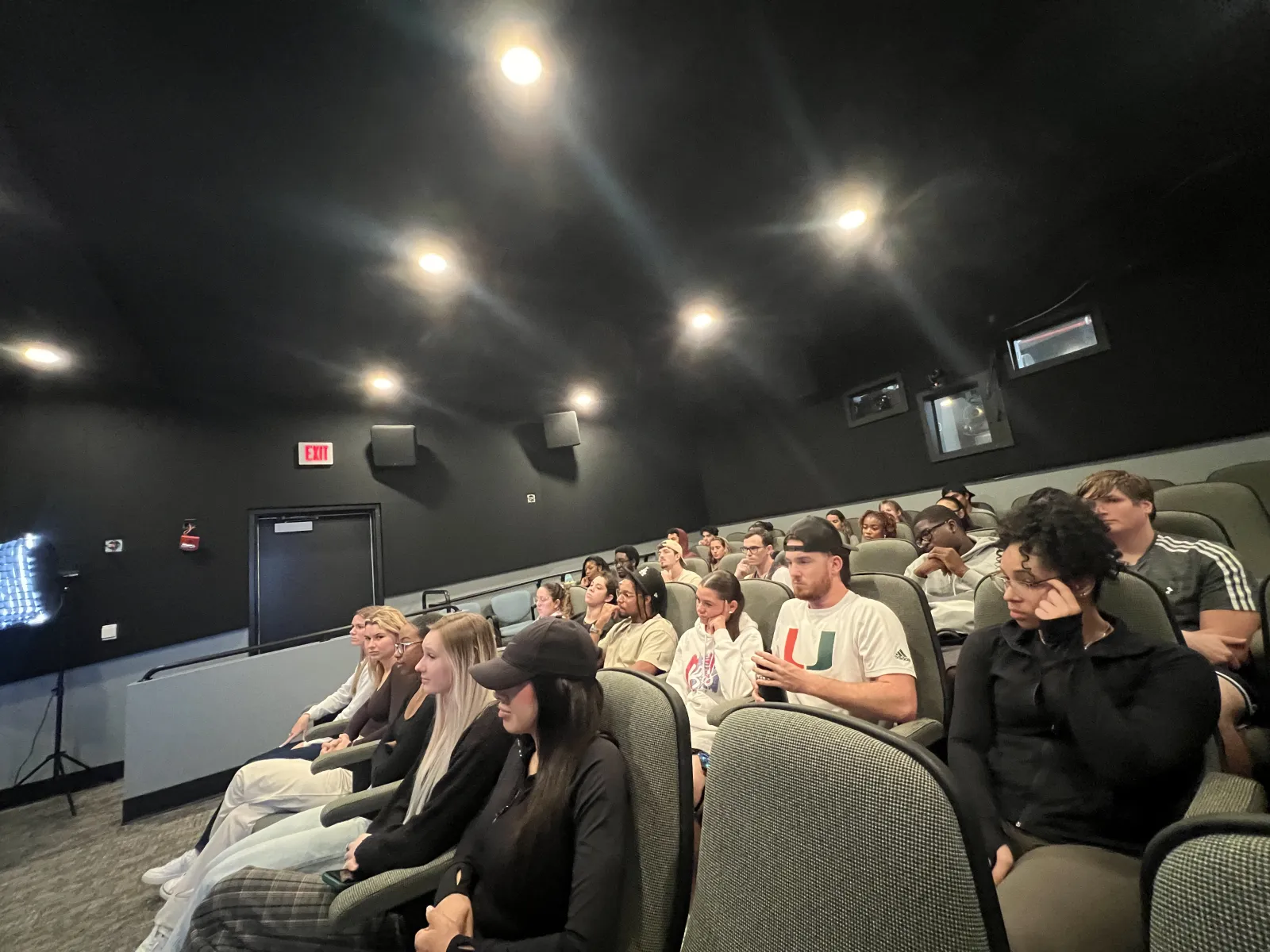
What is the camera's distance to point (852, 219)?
360 cm

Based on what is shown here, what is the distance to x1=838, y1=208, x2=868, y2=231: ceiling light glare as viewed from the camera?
11.6 feet

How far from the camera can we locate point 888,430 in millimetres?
6578

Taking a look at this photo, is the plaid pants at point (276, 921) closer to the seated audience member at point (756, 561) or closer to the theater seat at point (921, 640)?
the theater seat at point (921, 640)

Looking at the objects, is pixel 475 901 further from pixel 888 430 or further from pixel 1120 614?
pixel 888 430

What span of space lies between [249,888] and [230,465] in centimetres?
517

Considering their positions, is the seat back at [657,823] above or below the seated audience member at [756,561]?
below

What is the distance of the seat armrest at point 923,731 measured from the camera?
152 centimetres

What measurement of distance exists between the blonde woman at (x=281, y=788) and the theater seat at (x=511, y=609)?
11.3 feet

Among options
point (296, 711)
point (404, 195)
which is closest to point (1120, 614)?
point (404, 195)

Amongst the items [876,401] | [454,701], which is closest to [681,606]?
[454,701]

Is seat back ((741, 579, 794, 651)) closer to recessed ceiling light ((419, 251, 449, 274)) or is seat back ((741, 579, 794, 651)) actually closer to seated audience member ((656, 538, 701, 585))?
seated audience member ((656, 538, 701, 585))

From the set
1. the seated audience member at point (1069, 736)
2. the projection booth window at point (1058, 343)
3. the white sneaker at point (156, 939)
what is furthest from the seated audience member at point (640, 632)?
the projection booth window at point (1058, 343)

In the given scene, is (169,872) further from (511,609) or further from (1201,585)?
(1201,585)

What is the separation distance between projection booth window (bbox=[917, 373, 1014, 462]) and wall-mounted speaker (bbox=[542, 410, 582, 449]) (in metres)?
4.47
